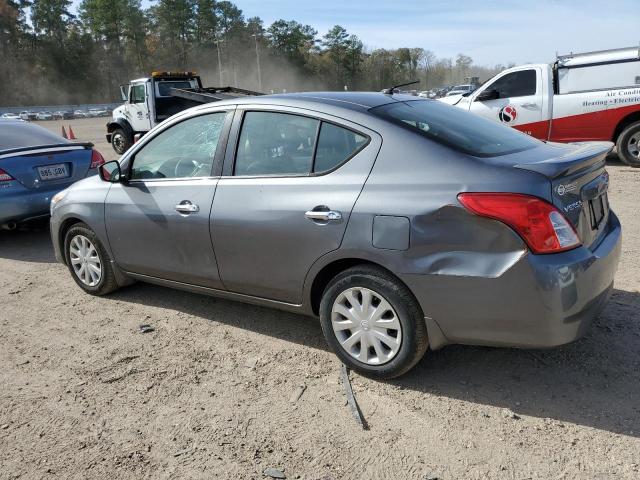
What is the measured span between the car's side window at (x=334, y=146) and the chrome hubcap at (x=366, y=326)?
75 centimetres

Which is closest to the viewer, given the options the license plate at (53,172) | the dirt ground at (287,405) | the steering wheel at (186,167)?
the dirt ground at (287,405)

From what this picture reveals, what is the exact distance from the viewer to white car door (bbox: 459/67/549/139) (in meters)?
10.5

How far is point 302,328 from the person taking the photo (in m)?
4.02

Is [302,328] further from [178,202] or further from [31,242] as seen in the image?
[31,242]

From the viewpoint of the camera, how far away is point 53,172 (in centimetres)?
666

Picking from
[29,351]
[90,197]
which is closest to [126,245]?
[90,197]

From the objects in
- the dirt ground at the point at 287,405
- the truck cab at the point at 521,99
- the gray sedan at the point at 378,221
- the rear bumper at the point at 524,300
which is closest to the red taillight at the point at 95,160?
the gray sedan at the point at 378,221

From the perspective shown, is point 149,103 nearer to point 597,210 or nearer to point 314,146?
point 314,146

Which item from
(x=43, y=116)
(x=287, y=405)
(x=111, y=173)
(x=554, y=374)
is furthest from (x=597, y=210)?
(x=43, y=116)

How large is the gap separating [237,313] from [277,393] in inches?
49.9

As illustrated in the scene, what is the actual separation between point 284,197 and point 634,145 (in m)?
9.06

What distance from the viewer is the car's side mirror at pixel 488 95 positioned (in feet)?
35.8

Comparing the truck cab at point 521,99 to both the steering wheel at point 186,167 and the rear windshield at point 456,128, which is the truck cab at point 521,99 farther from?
the steering wheel at point 186,167

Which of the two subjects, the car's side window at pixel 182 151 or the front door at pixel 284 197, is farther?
the car's side window at pixel 182 151
